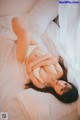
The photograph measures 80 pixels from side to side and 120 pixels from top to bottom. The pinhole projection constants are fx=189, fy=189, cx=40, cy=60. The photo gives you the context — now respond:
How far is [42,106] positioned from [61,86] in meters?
0.15

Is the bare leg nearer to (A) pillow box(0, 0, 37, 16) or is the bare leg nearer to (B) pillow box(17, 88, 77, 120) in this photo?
(A) pillow box(0, 0, 37, 16)

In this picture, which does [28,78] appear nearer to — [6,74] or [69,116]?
[6,74]


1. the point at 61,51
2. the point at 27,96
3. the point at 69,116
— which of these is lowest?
the point at 69,116

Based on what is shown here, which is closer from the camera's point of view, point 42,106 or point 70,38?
point 42,106

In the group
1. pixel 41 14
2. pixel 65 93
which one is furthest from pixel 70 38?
pixel 65 93

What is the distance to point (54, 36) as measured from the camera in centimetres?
110

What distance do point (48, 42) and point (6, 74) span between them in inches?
11.8

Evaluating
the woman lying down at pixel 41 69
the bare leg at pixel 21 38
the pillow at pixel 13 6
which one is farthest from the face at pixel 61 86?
the pillow at pixel 13 6

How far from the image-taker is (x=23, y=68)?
1.03 m

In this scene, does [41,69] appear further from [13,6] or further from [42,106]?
[13,6]

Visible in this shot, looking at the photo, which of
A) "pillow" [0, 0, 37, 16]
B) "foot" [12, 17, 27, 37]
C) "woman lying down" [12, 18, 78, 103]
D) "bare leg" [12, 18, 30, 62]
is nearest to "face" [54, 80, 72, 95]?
"woman lying down" [12, 18, 78, 103]

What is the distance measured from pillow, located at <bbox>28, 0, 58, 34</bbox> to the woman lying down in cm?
7

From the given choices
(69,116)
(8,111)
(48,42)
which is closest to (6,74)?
(8,111)

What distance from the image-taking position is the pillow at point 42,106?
96 centimetres
